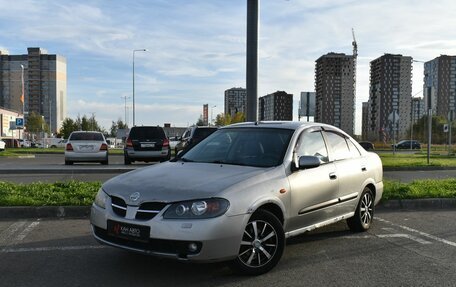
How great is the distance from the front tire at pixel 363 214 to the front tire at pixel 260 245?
2.24 m

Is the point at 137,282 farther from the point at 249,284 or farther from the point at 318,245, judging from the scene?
the point at 318,245

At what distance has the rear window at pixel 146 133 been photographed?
19.0m

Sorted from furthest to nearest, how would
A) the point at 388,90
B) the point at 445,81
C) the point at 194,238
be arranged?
the point at 388,90, the point at 445,81, the point at 194,238

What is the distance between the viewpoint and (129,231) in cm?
447

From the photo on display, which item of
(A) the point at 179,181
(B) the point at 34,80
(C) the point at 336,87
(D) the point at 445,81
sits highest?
(B) the point at 34,80

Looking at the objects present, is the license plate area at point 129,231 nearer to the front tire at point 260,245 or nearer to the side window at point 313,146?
the front tire at point 260,245

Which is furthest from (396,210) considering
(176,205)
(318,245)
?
(176,205)

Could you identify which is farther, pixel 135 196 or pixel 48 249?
pixel 48 249

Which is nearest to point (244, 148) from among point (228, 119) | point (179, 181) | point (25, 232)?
point (179, 181)

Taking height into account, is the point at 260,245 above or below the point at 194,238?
below

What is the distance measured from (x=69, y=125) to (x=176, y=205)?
96.4m

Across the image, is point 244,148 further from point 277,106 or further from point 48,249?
point 277,106

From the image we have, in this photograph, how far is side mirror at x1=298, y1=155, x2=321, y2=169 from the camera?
5.33 meters

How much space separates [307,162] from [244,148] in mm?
822
